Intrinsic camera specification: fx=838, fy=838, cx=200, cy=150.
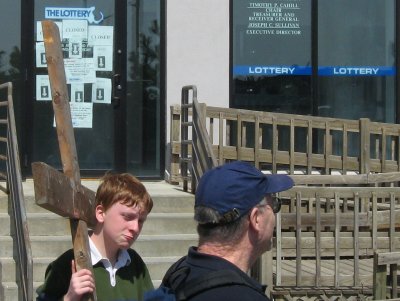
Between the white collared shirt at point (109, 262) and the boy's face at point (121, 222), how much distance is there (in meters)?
0.08

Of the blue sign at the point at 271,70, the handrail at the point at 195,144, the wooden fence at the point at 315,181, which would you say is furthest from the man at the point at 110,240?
the blue sign at the point at 271,70

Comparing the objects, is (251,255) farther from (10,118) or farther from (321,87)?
(321,87)

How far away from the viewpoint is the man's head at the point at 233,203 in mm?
2459

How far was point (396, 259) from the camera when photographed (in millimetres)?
6285

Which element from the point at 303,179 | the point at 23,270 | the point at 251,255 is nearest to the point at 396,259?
the point at 303,179

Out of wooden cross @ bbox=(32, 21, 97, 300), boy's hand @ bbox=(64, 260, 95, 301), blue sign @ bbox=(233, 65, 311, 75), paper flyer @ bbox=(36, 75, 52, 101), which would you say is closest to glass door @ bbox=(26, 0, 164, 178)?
paper flyer @ bbox=(36, 75, 52, 101)

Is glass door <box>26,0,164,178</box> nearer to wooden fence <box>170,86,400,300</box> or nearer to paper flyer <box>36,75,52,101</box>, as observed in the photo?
paper flyer <box>36,75,52,101</box>

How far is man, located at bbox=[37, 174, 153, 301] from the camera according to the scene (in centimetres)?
332

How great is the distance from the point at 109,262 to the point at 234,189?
111cm

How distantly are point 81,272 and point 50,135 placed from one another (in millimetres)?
7657

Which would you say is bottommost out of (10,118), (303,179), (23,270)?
(23,270)

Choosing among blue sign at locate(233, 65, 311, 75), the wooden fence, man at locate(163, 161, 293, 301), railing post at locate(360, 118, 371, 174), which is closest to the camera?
man at locate(163, 161, 293, 301)

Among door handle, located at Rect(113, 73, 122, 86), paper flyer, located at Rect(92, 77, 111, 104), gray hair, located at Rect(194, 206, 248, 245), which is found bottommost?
gray hair, located at Rect(194, 206, 248, 245)

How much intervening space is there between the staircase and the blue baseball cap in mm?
4863
